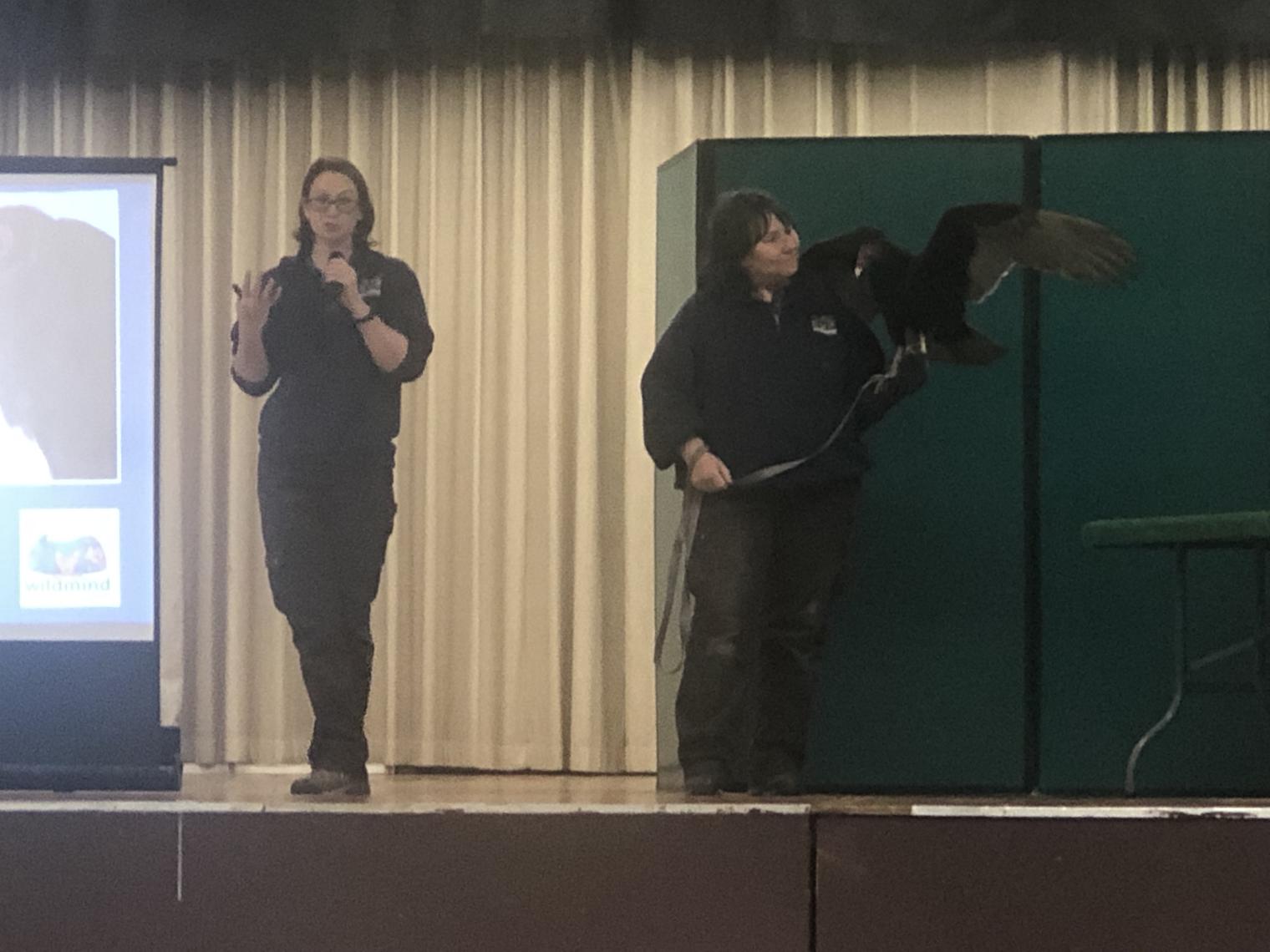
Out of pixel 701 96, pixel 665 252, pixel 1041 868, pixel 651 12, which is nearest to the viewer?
pixel 1041 868

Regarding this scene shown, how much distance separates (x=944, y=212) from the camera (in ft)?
6.45

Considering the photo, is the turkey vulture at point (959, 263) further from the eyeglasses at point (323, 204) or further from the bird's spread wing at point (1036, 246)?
the eyeglasses at point (323, 204)

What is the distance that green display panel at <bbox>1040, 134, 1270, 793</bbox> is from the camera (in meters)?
1.95

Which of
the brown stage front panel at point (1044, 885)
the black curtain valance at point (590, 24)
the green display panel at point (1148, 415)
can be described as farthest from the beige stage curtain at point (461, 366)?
the brown stage front panel at point (1044, 885)

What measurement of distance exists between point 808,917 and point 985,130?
1.87 metres

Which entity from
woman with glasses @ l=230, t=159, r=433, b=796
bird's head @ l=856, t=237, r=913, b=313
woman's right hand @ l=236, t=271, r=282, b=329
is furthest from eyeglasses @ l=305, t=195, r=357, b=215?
bird's head @ l=856, t=237, r=913, b=313

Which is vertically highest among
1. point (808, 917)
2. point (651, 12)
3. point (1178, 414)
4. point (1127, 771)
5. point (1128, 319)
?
point (651, 12)

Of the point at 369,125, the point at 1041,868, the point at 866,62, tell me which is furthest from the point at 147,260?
the point at 866,62

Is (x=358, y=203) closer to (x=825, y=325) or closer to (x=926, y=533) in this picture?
(x=825, y=325)

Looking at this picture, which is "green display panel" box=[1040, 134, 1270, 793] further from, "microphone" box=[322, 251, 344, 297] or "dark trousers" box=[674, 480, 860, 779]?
"microphone" box=[322, 251, 344, 297]

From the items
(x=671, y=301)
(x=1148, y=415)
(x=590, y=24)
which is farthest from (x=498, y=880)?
(x=590, y=24)

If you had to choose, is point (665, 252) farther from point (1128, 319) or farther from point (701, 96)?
point (701, 96)

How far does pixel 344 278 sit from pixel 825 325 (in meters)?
0.66

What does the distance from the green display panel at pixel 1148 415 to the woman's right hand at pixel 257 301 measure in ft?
3.52
